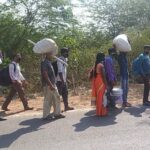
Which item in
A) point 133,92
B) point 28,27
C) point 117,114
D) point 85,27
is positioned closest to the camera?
point 117,114

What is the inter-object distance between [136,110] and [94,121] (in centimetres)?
152

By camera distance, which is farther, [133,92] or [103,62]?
[133,92]

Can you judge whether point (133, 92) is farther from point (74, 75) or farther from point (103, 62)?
point (103, 62)

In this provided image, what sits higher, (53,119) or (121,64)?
(121,64)

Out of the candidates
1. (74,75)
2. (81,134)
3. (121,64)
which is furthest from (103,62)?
(74,75)

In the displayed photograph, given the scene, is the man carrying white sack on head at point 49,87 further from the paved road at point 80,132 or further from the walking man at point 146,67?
the walking man at point 146,67

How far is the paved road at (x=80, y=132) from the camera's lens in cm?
766

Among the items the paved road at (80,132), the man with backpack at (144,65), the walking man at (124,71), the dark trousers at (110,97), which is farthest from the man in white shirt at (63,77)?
the man with backpack at (144,65)

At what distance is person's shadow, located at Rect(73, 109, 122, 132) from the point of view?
29.9ft

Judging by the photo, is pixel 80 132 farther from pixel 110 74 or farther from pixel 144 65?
pixel 144 65

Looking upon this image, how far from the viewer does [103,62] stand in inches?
408

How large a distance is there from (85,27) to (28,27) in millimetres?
5278

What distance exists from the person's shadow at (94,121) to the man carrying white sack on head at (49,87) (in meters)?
0.62

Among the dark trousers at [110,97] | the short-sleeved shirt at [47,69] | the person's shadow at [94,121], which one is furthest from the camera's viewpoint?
the dark trousers at [110,97]
